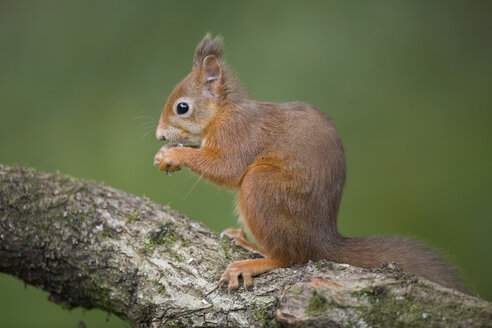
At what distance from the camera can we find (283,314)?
222 centimetres

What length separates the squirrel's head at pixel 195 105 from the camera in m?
3.26

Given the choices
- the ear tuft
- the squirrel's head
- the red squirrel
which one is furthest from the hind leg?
the ear tuft

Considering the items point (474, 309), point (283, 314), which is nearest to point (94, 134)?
point (283, 314)

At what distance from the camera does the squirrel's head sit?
3262 millimetres

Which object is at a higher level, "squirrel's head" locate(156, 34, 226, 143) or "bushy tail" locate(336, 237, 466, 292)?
"squirrel's head" locate(156, 34, 226, 143)

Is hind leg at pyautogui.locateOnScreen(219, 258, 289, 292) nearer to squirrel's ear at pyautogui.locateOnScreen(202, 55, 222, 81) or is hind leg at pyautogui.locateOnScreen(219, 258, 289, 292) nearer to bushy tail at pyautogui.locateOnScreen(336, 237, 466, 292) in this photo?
bushy tail at pyautogui.locateOnScreen(336, 237, 466, 292)

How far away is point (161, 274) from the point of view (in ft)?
8.88

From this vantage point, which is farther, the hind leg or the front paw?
the front paw

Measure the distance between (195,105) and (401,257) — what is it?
4.74 feet

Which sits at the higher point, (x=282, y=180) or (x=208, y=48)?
(x=208, y=48)

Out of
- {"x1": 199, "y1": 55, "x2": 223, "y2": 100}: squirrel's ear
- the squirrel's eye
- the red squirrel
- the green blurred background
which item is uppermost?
the green blurred background

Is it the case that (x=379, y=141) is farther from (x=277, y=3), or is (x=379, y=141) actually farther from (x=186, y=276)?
(x=186, y=276)

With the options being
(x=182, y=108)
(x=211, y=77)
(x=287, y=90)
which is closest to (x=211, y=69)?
(x=211, y=77)

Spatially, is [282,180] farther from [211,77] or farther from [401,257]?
[211,77]
